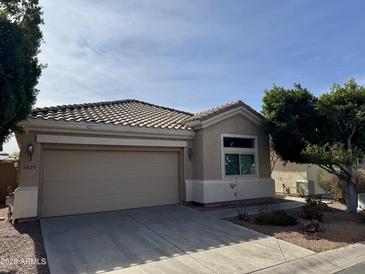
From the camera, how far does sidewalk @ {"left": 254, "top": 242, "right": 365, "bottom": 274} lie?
18.9 feet

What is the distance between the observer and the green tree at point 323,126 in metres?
11.2

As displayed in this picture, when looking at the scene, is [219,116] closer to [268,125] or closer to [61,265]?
[268,125]

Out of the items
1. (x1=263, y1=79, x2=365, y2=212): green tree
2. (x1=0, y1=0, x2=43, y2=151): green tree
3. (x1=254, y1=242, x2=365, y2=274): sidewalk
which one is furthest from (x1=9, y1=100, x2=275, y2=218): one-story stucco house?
(x1=254, y1=242, x2=365, y2=274): sidewalk

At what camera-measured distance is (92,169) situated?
10.8 meters

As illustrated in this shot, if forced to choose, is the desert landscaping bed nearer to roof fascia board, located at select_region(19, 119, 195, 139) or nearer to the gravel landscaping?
roof fascia board, located at select_region(19, 119, 195, 139)

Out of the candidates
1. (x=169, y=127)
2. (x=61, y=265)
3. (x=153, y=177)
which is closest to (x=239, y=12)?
(x=169, y=127)

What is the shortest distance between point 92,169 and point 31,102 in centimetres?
453

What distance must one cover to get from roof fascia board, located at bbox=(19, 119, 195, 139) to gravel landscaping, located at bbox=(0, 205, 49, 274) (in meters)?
3.34

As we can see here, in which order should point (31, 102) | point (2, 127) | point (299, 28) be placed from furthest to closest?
point (299, 28), point (31, 102), point (2, 127)

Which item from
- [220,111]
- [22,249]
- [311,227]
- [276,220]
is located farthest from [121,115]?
[311,227]

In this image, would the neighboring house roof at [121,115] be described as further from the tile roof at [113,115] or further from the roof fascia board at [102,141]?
the roof fascia board at [102,141]

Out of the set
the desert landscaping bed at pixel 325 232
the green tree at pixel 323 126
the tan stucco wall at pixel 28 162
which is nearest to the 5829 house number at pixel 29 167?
the tan stucco wall at pixel 28 162

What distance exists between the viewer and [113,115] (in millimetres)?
12781

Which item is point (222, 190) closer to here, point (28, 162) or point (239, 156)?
point (239, 156)
